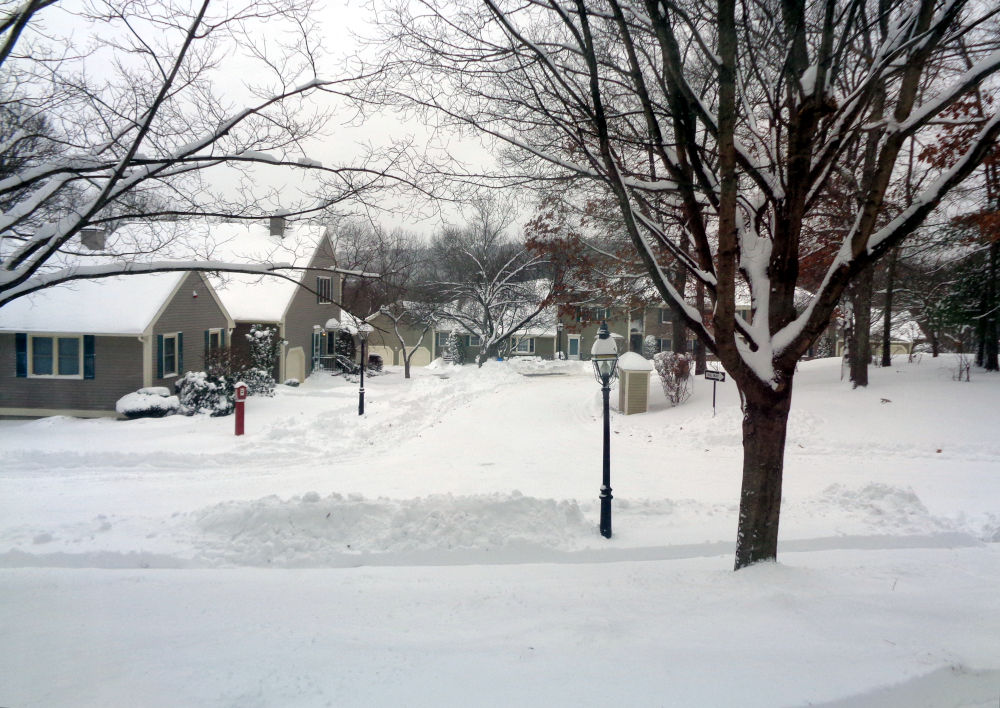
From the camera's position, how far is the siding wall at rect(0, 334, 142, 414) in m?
19.4

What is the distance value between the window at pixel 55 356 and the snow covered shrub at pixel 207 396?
3.54 m

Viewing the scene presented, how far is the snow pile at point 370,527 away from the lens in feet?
24.7

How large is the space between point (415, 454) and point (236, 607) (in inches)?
324

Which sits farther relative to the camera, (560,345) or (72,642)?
(560,345)

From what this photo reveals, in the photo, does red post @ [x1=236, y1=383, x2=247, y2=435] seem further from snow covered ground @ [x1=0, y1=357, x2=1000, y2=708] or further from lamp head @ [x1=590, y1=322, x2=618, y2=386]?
lamp head @ [x1=590, y1=322, x2=618, y2=386]

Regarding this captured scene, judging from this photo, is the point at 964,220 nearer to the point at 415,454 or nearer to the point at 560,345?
the point at 415,454

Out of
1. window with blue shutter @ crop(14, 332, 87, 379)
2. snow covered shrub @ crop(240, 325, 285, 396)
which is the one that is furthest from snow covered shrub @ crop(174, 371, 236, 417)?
snow covered shrub @ crop(240, 325, 285, 396)

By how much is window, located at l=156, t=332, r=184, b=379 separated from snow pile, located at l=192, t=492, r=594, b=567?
13538mm

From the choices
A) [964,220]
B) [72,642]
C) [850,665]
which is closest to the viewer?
[850,665]

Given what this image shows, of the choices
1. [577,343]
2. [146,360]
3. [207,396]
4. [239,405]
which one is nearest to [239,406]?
[239,405]

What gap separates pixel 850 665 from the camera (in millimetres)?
4055

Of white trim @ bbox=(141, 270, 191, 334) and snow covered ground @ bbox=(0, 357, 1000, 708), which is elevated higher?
white trim @ bbox=(141, 270, 191, 334)

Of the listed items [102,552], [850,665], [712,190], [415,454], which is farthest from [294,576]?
[415,454]

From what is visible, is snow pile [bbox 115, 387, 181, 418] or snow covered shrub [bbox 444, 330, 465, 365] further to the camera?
snow covered shrub [bbox 444, 330, 465, 365]
